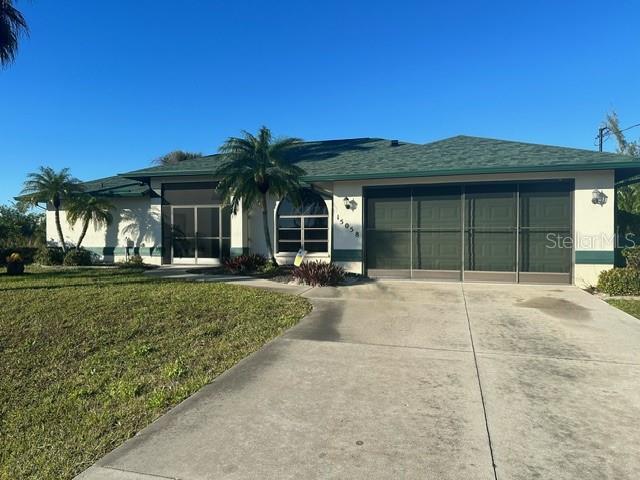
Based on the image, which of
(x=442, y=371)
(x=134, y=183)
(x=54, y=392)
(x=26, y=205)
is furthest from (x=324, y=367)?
(x=26, y=205)

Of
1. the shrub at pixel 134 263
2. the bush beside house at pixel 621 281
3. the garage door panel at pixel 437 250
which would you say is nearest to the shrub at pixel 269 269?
the garage door panel at pixel 437 250

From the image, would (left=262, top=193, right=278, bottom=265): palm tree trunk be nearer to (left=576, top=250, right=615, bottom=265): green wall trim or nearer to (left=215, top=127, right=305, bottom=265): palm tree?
(left=215, top=127, right=305, bottom=265): palm tree

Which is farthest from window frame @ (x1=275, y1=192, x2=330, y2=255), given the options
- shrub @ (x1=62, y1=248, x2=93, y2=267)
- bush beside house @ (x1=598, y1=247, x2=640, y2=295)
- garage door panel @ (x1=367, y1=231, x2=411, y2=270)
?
bush beside house @ (x1=598, y1=247, x2=640, y2=295)

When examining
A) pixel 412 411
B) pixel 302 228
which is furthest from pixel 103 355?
pixel 302 228

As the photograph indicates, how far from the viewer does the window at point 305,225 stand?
1596 centimetres

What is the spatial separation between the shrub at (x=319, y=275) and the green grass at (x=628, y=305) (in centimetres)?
684

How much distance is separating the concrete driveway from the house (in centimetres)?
617

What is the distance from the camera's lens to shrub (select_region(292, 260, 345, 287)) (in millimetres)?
11930

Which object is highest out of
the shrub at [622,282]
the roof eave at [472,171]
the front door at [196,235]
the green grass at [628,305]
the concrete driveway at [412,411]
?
the roof eave at [472,171]

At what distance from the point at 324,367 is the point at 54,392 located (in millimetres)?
3144

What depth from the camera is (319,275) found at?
1195 cm

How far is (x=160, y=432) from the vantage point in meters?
3.56

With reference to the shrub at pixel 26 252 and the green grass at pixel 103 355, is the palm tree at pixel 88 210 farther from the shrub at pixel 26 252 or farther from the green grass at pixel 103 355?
the green grass at pixel 103 355

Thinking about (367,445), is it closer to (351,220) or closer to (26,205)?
(351,220)
